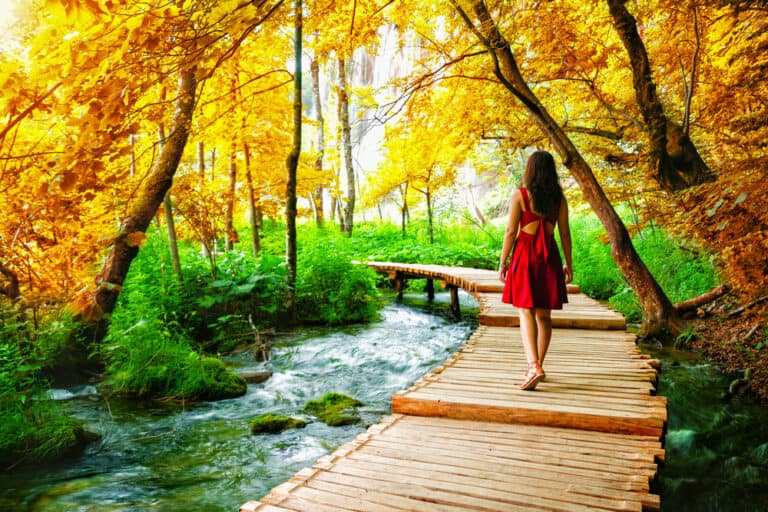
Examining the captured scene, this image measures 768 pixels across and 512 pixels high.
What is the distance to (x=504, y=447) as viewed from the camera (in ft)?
10.4

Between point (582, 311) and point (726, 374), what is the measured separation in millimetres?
1915

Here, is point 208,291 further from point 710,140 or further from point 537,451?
point 710,140

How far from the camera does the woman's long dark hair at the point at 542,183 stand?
4.02 meters

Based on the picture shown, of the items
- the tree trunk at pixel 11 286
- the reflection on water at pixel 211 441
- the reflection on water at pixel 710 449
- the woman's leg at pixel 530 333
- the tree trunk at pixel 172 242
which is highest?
the tree trunk at pixel 172 242

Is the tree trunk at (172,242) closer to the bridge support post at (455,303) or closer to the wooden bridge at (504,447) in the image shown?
the wooden bridge at (504,447)

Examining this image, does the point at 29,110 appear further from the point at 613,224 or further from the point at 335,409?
the point at 613,224

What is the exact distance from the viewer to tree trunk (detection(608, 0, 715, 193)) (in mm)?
7258

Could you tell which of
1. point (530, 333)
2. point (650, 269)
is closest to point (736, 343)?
point (650, 269)

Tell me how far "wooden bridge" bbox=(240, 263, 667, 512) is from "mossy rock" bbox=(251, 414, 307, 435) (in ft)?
5.89

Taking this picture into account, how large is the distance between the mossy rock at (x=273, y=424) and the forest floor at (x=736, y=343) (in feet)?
15.4

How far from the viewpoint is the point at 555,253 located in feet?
13.7

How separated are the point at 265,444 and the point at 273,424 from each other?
0.36 meters

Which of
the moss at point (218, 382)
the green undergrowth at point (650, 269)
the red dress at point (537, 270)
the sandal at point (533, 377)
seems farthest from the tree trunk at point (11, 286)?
the green undergrowth at point (650, 269)

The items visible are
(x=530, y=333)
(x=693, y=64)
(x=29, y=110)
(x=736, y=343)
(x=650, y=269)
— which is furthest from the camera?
(x=650, y=269)
